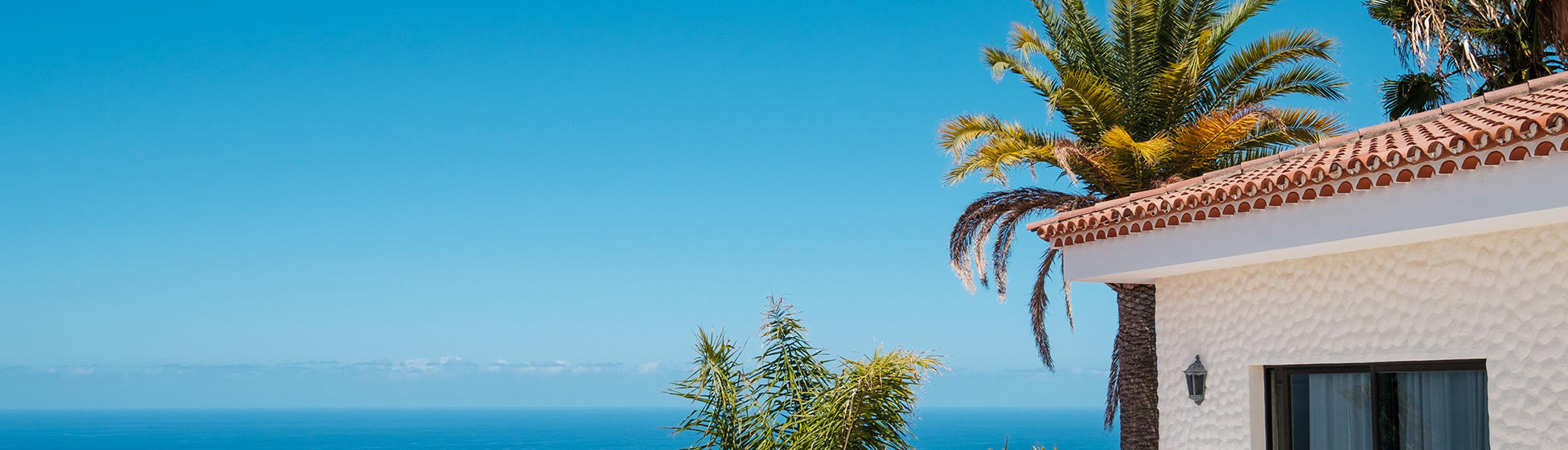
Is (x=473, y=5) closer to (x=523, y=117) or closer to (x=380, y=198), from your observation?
(x=523, y=117)

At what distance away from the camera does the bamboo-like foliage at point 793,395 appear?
33.0ft

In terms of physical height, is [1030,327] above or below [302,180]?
below

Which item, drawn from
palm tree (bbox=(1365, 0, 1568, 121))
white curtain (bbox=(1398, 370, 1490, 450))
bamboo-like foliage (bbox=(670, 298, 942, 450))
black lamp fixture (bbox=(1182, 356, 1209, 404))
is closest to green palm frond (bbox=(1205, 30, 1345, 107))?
palm tree (bbox=(1365, 0, 1568, 121))

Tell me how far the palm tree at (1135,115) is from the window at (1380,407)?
5.10 meters

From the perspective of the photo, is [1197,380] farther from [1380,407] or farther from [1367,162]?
[1367,162]

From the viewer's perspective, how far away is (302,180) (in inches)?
3182

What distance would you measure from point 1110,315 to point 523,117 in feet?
201

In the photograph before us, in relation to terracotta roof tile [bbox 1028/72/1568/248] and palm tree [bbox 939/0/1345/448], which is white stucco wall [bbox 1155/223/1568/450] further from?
palm tree [bbox 939/0/1345/448]

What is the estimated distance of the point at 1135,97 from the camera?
13719 millimetres

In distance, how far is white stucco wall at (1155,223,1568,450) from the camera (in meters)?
5.71

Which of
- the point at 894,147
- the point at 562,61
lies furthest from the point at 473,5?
the point at 894,147

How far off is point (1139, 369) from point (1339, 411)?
237 inches

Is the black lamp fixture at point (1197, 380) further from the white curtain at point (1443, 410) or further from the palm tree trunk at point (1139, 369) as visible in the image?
the palm tree trunk at point (1139, 369)

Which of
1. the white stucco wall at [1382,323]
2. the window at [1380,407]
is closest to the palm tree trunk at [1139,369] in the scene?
the white stucco wall at [1382,323]
